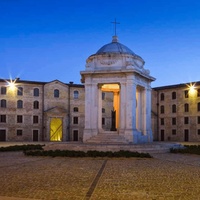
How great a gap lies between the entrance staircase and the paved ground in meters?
11.0

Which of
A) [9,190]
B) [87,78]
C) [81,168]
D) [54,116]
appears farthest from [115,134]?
[54,116]

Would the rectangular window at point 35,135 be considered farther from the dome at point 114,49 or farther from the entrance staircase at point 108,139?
the entrance staircase at point 108,139

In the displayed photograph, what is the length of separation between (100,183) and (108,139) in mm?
15633

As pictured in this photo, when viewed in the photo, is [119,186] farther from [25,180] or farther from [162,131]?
[162,131]

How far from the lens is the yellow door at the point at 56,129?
191 feet

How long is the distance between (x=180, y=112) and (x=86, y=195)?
52.7 meters

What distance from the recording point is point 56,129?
59.6 meters

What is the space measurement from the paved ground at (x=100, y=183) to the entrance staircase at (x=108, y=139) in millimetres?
11021

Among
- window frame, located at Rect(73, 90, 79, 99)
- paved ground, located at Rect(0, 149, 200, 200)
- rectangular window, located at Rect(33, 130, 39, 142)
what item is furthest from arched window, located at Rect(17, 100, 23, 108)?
paved ground, located at Rect(0, 149, 200, 200)

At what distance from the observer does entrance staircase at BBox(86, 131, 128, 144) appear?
25.5 metres

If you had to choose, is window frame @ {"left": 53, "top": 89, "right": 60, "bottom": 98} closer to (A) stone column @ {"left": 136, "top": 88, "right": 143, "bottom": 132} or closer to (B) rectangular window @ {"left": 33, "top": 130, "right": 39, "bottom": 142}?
(B) rectangular window @ {"left": 33, "top": 130, "right": 39, "bottom": 142}

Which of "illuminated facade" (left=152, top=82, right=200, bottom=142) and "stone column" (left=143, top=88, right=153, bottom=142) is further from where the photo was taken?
"illuminated facade" (left=152, top=82, right=200, bottom=142)

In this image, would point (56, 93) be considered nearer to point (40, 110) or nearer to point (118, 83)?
point (40, 110)

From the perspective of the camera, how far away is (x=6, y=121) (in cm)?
5422
